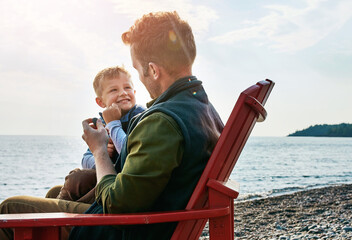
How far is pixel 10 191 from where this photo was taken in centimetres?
2584

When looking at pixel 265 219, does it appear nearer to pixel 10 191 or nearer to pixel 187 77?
pixel 187 77

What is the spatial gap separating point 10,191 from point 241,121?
2670 cm

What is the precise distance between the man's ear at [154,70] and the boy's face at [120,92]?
1267 millimetres

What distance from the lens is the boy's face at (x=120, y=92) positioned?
355 centimetres

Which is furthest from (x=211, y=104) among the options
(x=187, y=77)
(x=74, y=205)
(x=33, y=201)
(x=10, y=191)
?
(x=10, y=191)

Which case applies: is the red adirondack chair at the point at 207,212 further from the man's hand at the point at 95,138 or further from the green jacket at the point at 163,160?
the man's hand at the point at 95,138

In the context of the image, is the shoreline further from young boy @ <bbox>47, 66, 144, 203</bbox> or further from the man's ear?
the man's ear

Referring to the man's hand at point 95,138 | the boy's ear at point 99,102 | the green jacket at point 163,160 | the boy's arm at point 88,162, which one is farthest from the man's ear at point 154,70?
the boy's ear at point 99,102

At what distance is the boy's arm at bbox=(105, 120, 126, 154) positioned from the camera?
2.70 meters

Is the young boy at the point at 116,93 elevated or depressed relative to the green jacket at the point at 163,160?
elevated

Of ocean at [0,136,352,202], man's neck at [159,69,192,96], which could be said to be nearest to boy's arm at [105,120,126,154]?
man's neck at [159,69,192,96]

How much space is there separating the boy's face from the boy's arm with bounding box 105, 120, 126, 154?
60 centimetres

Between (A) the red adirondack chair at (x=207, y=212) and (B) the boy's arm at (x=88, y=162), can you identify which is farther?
(B) the boy's arm at (x=88, y=162)

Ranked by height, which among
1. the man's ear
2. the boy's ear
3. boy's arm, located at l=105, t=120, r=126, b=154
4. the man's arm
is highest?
the boy's ear
